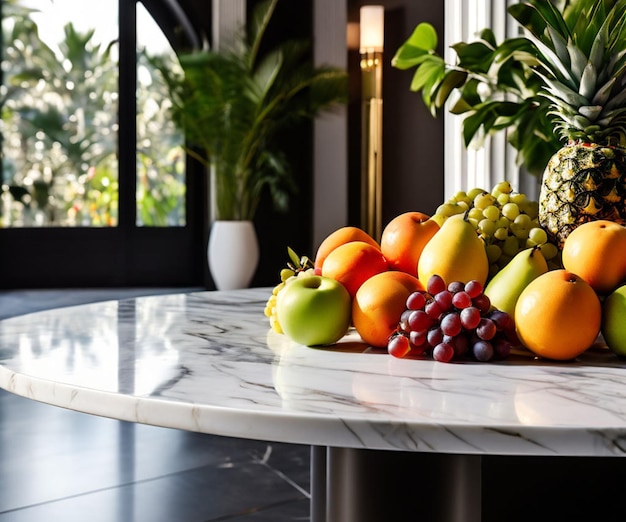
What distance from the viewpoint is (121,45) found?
25.3 ft

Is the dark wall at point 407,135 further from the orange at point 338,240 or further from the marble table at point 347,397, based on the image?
the marble table at point 347,397

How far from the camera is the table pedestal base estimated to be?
0.92 meters

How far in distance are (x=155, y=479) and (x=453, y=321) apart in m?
1.99

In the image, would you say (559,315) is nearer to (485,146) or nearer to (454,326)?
(454,326)

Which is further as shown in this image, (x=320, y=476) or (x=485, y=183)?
(x=485, y=183)

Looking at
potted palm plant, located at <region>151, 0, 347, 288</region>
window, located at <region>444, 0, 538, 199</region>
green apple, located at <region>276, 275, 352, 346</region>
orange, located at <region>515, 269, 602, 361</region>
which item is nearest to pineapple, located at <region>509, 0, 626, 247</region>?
orange, located at <region>515, 269, 602, 361</region>

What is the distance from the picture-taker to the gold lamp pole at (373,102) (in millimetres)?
6811

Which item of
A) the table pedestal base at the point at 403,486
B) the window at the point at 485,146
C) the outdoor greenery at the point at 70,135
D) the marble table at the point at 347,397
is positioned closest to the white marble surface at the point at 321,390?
the marble table at the point at 347,397

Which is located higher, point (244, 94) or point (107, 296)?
point (244, 94)

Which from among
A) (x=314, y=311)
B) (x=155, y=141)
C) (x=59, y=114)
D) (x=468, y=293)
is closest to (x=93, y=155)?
(x=59, y=114)

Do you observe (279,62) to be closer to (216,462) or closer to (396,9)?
(396,9)

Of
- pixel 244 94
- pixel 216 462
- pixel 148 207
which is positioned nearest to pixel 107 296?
pixel 148 207

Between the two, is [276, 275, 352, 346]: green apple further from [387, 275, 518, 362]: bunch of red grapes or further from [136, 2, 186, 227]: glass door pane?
[136, 2, 186, 227]: glass door pane

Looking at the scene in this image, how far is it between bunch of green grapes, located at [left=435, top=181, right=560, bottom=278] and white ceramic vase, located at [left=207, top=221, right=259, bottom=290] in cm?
587
